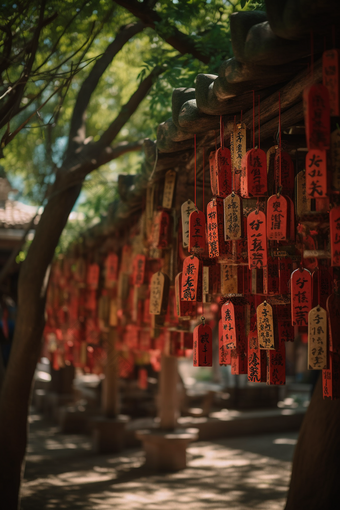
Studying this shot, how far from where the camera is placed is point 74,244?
23.4 feet

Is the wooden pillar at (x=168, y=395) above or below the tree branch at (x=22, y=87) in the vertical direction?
below

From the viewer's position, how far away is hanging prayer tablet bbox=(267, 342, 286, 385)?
2.69 meters

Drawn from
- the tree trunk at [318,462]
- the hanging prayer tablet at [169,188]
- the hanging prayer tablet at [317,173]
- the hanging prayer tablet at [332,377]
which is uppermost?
the hanging prayer tablet at [169,188]

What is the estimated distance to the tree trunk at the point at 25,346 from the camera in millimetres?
4336

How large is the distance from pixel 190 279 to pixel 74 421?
8.48 metres

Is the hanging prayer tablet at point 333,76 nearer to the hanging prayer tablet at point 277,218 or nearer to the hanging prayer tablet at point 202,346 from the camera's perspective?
the hanging prayer tablet at point 277,218

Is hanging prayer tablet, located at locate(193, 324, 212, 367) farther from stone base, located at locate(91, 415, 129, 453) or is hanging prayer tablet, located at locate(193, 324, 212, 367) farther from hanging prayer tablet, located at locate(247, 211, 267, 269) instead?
stone base, located at locate(91, 415, 129, 453)

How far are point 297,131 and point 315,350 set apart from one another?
60.3 inches

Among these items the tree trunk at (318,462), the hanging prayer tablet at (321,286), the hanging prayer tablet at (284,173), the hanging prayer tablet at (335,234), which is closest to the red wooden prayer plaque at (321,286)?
the hanging prayer tablet at (321,286)

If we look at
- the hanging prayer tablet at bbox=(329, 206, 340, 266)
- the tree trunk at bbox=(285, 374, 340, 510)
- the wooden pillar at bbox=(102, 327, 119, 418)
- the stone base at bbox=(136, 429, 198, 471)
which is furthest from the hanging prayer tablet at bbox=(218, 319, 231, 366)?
the wooden pillar at bbox=(102, 327, 119, 418)

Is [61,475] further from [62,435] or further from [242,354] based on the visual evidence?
[242,354]

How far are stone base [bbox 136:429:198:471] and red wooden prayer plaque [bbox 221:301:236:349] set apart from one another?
185 inches

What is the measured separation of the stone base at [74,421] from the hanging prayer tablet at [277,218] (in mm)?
8765

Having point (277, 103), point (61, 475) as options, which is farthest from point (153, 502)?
point (277, 103)
